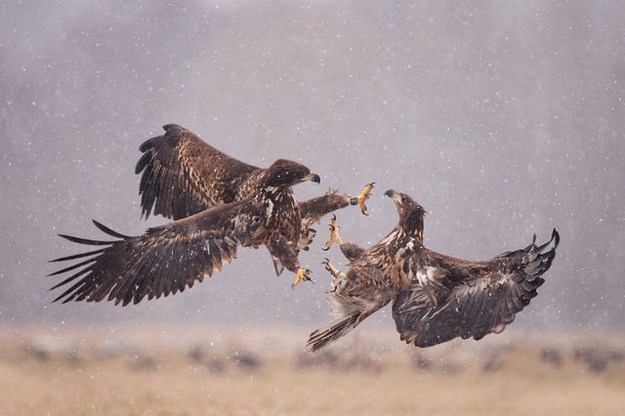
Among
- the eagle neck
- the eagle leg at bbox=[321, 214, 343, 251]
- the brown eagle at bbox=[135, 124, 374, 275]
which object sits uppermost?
the brown eagle at bbox=[135, 124, 374, 275]

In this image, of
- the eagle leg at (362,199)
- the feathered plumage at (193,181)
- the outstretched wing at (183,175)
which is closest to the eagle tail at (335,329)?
the feathered plumage at (193,181)

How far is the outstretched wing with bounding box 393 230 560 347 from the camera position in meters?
5.53

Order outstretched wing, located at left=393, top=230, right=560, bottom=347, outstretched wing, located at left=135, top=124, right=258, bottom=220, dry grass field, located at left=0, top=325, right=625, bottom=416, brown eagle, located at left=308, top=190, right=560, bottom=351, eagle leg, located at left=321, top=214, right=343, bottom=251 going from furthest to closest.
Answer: dry grass field, located at left=0, top=325, right=625, bottom=416 < outstretched wing, located at left=135, top=124, right=258, bottom=220 < eagle leg, located at left=321, top=214, right=343, bottom=251 < outstretched wing, located at left=393, top=230, right=560, bottom=347 < brown eagle, located at left=308, top=190, right=560, bottom=351

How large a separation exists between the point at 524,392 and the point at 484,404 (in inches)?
18.0

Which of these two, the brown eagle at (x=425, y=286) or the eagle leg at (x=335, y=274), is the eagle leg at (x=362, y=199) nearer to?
the brown eagle at (x=425, y=286)

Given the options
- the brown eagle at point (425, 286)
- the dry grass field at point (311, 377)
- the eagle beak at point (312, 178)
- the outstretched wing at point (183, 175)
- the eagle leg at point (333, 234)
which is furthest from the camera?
the dry grass field at point (311, 377)

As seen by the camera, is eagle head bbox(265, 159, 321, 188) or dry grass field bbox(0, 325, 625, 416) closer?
eagle head bbox(265, 159, 321, 188)

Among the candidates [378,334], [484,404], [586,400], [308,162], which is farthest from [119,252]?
[586,400]

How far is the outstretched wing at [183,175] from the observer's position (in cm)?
614

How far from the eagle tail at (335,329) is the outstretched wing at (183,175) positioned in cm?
112

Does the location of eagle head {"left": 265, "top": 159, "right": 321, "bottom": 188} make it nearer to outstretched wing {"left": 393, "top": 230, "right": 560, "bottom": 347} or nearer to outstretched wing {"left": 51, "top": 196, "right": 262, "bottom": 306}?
outstretched wing {"left": 51, "top": 196, "right": 262, "bottom": 306}

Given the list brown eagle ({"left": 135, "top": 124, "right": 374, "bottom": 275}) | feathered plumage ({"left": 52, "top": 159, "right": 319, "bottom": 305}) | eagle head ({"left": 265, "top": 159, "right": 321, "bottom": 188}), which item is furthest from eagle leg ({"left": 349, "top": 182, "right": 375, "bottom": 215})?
eagle head ({"left": 265, "top": 159, "right": 321, "bottom": 188})

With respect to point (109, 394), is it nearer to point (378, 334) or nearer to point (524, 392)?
point (378, 334)

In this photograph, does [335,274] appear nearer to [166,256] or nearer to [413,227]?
[413,227]
